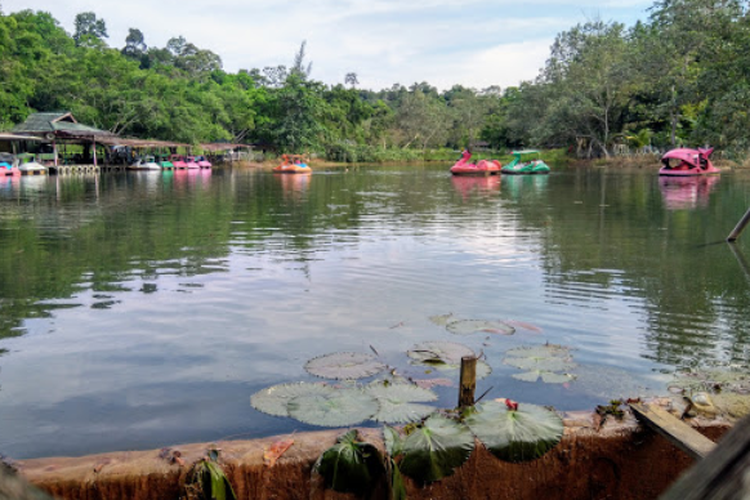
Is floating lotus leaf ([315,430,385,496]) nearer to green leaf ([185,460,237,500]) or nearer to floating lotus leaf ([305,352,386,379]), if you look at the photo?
green leaf ([185,460,237,500])

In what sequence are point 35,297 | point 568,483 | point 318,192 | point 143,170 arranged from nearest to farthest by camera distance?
1. point 568,483
2. point 35,297
3. point 318,192
4. point 143,170

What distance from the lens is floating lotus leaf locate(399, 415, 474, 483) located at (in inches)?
117

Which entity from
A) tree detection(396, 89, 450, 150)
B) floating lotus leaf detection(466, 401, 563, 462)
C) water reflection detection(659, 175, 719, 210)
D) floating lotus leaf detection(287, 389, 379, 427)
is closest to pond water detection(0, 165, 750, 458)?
floating lotus leaf detection(287, 389, 379, 427)

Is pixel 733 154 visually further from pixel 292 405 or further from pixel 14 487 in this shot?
pixel 14 487

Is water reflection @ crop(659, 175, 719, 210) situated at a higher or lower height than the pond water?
higher

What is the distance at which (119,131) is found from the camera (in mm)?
45031

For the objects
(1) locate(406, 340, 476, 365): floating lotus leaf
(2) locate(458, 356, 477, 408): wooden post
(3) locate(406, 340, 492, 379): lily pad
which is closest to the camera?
(2) locate(458, 356, 477, 408): wooden post

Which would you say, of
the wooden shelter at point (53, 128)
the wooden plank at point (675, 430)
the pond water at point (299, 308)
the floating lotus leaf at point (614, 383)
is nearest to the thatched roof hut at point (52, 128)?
the wooden shelter at point (53, 128)

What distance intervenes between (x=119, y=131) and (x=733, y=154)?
3964 centimetres

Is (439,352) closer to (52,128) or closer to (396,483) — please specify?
(396,483)

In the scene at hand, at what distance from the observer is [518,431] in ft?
10.3

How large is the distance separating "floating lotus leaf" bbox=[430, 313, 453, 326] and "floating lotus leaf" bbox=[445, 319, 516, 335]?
0.10 metres

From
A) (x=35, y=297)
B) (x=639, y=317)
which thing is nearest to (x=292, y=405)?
(x=639, y=317)

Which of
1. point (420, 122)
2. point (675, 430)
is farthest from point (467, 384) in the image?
point (420, 122)
